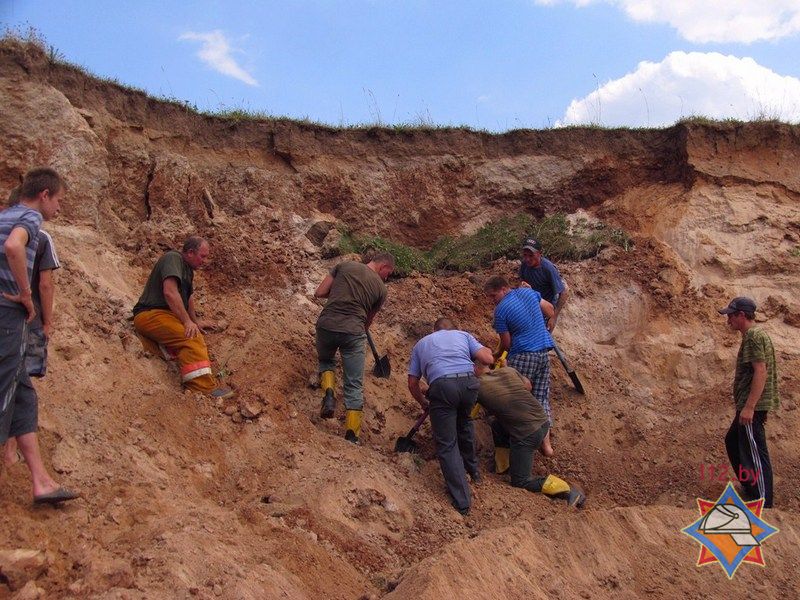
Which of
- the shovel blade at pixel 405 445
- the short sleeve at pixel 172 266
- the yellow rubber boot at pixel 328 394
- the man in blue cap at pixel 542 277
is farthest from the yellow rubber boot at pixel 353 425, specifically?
the man in blue cap at pixel 542 277

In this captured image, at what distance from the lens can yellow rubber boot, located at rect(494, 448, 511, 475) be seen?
248 inches

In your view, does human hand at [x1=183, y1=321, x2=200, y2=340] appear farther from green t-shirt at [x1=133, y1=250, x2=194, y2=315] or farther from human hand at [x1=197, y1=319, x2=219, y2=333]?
human hand at [x1=197, y1=319, x2=219, y2=333]

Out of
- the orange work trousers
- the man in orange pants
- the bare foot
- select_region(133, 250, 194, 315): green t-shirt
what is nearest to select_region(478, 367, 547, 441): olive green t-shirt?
the man in orange pants

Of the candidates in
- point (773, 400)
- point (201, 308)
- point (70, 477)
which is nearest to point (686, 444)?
point (773, 400)

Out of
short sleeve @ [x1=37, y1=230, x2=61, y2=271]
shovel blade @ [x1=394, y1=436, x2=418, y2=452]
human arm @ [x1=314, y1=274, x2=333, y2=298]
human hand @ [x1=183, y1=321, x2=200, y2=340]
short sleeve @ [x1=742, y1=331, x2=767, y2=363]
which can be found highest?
short sleeve @ [x1=37, y1=230, x2=61, y2=271]

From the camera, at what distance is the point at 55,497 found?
12.9 feet

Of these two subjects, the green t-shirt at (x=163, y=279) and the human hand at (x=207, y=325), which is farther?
the human hand at (x=207, y=325)

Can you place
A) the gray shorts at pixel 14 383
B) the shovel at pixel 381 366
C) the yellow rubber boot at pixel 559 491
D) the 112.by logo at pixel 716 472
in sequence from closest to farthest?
the gray shorts at pixel 14 383 < the yellow rubber boot at pixel 559 491 < the 112.by logo at pixel 716 472 < the shovel at pixel 381 366

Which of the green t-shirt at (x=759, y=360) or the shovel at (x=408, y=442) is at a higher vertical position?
the green t-shirt at (x=759, y=360)

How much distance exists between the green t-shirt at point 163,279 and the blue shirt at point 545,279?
351cm

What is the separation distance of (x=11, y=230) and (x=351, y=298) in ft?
9.94

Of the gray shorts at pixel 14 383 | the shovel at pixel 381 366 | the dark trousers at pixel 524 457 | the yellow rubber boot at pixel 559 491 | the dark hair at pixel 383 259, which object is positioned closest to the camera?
the gray shorts at pixel 14 383

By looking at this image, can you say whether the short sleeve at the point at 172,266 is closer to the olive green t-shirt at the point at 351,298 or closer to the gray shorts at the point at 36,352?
the olive green t-shirt at the point at 351,298

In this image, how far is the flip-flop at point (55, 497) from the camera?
3920 millimetres
